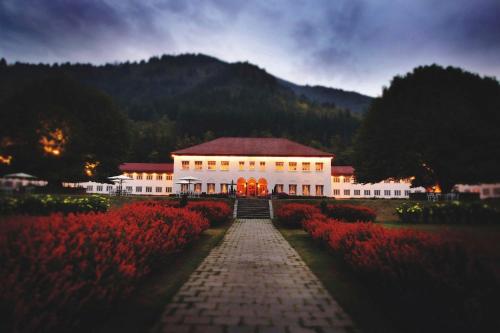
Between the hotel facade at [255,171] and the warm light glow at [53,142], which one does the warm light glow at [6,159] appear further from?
the hotel facade at [255,171]

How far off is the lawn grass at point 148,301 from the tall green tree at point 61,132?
98.5 ft

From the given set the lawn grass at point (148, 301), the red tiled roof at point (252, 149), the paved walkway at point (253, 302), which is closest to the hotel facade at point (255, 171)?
the red tiled roof at point (252, 149)

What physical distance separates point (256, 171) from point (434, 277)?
133 ft

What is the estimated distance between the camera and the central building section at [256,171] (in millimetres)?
43812

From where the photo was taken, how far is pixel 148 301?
476cm

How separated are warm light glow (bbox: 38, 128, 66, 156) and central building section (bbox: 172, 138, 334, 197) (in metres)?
15.9

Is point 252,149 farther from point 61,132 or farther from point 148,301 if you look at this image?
point 148,301

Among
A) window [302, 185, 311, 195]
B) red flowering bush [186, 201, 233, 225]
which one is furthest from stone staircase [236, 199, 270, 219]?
window [302, 185, 311, 195]

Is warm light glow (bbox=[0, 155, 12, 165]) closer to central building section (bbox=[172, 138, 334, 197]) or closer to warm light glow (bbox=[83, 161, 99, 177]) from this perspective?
warm light glow (bbox=[83, 161, 99, 177])

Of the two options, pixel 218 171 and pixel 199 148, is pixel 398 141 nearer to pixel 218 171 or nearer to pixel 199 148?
pixel 218 171

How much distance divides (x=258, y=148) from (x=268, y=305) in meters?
41.6

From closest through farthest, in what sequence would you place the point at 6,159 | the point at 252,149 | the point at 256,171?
the point at 6,159 → the point at 256,171 → the point at 252,149

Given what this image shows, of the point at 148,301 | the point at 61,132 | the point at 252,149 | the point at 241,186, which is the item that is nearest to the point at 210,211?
→ the point at 148,301

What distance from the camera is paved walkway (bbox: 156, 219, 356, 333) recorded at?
393cm
